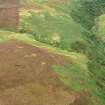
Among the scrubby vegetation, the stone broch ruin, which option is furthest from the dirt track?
the stone broch ruin

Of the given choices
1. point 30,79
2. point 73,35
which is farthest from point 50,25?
point 30,79

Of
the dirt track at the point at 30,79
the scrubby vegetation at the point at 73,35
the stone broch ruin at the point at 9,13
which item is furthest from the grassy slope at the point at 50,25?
the dirt track at the point at 30,79

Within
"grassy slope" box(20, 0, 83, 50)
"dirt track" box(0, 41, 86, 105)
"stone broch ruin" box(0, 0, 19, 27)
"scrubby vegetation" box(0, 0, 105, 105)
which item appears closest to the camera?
"dirt track" box(0, 41, 86, 105)

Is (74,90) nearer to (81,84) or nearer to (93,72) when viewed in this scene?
(81,84)

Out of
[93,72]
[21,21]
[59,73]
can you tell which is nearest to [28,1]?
[21,21]

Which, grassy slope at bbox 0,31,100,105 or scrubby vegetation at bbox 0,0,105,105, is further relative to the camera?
scrubby vegetation at bbox 0,0,105,105

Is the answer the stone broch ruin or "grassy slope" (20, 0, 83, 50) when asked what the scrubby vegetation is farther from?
the stone broch ruin

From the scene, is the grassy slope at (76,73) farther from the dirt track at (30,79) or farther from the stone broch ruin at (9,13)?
the stone broch ruin at (9,13)
